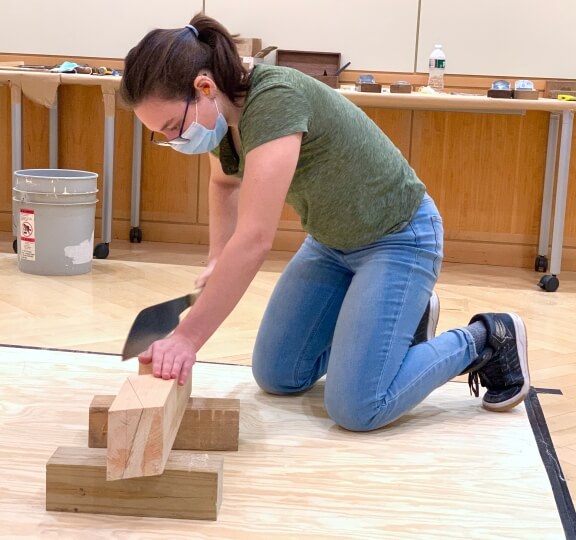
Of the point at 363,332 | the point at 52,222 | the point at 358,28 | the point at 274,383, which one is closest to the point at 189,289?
the point at 52,222

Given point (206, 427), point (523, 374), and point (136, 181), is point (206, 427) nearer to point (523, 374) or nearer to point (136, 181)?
point (523, 374)

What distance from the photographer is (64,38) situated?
414cm

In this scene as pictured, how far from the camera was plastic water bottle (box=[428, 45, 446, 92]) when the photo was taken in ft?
12.5

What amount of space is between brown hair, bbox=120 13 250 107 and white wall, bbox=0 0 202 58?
8.33 feet

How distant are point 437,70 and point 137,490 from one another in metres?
2.78

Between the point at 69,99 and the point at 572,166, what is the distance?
7.57ft

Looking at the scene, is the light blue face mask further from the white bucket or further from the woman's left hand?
the white bucket

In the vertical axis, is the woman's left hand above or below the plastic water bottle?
below

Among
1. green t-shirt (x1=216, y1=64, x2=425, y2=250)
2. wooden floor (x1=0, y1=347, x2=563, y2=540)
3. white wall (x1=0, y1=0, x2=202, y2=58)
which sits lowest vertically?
wooden floor (x1=0, y1=347, x2=563, y2=540)

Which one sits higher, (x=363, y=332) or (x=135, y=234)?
(x=363, y=332)

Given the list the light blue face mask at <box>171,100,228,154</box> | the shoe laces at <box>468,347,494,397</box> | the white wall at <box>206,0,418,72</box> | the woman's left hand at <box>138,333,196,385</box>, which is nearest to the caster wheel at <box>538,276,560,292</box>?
the white wall at <box>206,0,418,72</box>

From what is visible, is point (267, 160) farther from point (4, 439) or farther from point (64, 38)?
point (64, 38)

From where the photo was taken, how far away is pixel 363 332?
1.88 meters

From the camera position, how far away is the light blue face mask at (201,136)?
1659mm
